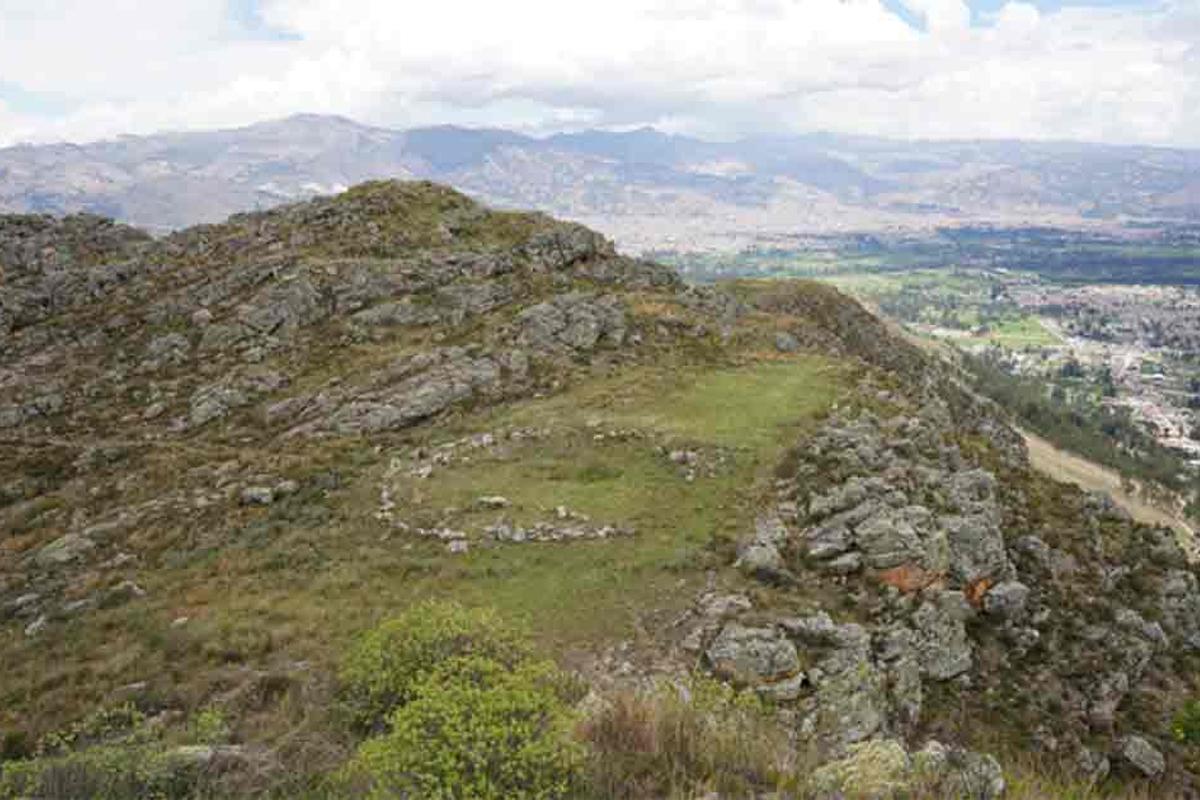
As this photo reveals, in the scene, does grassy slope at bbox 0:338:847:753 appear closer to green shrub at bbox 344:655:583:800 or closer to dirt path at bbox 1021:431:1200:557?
green shrub at bbox 344:655:583:800

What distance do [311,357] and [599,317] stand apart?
13352mm

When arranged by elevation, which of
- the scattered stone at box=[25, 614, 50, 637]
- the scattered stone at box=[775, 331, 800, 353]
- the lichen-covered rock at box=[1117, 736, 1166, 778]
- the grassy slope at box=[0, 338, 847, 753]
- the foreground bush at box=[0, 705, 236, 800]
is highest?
the foreground bush at box=[0, 705, 236, 800]

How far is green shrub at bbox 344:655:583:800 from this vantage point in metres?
6.86

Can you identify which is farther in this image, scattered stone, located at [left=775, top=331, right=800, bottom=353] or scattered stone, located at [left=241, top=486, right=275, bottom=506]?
scattered stone, located at [left=775, top=331, right=800, bottom=353]

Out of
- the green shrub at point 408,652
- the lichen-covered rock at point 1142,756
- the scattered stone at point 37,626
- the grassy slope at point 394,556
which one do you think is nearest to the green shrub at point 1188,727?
the lichen-covered rock at point 1142,756

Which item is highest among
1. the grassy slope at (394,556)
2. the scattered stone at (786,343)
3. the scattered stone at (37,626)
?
the scattered stone at (786,343)

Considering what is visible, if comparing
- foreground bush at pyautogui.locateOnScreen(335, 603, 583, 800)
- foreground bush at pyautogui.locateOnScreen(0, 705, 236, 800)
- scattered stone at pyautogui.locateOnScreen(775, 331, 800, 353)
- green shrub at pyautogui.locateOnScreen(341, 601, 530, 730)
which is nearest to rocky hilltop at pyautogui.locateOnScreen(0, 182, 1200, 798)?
foreground bush at pyautogui.locateOnScreen(0, 705, 236, 800)

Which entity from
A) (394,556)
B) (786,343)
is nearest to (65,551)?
(394,556)

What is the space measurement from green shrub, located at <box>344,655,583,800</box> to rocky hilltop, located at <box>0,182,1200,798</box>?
1557mm

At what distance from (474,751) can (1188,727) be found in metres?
20.1

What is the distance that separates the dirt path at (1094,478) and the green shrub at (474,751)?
86.9 metres

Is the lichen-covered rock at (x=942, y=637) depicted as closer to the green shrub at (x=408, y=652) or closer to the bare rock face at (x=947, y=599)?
the bare rock face at (x=947, y=599)

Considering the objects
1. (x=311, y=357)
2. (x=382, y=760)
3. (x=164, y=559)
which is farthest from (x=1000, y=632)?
(x=311, y=357)

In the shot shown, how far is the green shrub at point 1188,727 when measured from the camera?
742 inches
